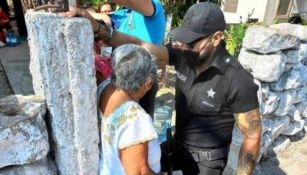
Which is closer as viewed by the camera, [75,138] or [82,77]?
[82,77]

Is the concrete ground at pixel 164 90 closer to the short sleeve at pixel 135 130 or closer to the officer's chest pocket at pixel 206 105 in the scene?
the officer's chest pocket at pixel 206 105

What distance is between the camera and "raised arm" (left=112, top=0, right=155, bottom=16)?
6.87 ft

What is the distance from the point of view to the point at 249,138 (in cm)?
209

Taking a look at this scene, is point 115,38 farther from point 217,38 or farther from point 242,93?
point 242,93

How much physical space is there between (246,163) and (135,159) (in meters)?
0.90

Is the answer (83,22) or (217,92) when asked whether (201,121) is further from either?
(83,22)

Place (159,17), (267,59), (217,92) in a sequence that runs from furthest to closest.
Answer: (267,59)
(159,17)
(217,92)

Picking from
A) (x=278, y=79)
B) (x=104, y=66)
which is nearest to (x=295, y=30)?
(x=278, y=79)

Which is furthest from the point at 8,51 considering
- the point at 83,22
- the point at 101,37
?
the point at 83,22

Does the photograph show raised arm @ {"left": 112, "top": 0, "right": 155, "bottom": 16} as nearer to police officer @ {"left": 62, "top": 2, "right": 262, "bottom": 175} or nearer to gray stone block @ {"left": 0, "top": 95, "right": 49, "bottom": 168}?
police officer @ {"left": 62, "top": 2, "right": 262, "bottom": 175}

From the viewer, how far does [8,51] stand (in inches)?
273

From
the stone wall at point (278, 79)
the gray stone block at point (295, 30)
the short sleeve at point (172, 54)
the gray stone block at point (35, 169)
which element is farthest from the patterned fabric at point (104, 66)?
the gray stone block at point (295, 30)

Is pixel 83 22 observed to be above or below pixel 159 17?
above

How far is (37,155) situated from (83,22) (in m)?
0.70
